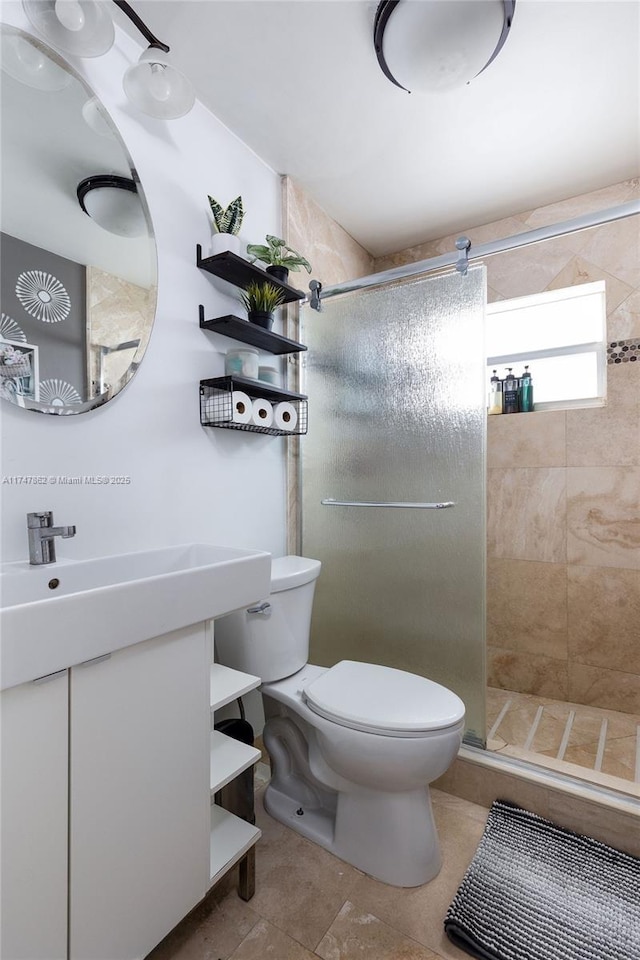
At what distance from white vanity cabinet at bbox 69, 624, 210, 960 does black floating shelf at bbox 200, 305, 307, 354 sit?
0.98 metres

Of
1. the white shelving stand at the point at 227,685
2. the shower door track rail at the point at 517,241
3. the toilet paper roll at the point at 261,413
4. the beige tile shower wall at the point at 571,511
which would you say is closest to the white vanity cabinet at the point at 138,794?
the white shelving stand at the point at 227,685

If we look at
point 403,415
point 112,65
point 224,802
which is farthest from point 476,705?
point 112,65

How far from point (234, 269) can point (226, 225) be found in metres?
0.15

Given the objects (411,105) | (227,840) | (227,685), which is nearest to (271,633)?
(227,685)

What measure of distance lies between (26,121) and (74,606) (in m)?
1.13

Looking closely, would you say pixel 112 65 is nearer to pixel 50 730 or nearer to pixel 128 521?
pixel 128 521

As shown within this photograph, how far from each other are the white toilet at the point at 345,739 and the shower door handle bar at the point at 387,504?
339 mm

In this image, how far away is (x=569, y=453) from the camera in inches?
84.5

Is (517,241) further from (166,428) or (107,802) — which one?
(107,802)

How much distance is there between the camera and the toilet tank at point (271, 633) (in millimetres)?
1450

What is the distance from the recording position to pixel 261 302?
1.65 metres

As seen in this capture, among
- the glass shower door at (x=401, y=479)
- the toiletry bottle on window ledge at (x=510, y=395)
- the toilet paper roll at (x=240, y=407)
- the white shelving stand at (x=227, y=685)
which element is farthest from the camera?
the toiletry bottle on window ledge at (x=510, y=395)

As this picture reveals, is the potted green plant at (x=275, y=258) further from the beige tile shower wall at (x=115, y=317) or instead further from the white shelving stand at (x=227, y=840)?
the white shelving stand at (x=227, y=840)

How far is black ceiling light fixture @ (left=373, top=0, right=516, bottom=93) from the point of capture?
1.15 metres
